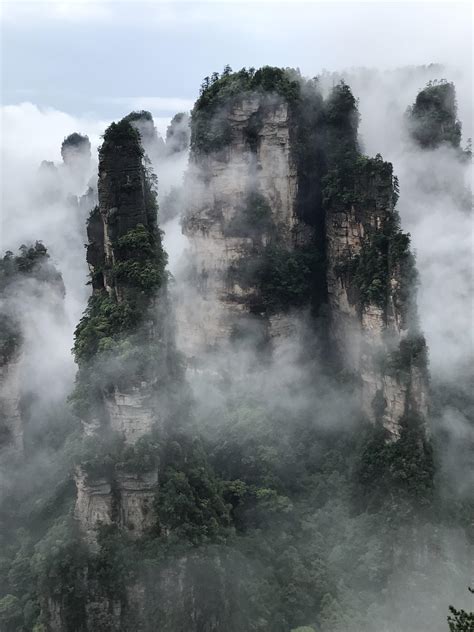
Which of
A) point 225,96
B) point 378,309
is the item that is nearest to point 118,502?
point 378,309

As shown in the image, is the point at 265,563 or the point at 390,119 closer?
the point at 265,563

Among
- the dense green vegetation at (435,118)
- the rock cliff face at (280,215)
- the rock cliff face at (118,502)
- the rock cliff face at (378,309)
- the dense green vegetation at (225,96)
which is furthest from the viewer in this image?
the dense green vegetation at (435,118)

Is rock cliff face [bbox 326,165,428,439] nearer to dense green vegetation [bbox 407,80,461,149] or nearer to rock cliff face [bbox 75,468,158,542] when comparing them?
dense green vegetation [bbox 407,80,461,149]

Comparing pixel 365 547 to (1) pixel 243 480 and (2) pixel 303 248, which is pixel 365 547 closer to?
(1) pixel 243 480

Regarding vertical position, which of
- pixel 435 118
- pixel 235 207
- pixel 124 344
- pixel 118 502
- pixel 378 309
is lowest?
pixel 118 502

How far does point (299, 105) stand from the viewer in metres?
33.1

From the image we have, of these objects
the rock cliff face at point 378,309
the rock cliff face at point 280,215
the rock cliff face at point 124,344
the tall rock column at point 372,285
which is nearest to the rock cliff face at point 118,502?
the rock cliff face at point 124,344

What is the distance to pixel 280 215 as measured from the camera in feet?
111

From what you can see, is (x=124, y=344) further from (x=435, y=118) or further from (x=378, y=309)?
(x=435, y=118)

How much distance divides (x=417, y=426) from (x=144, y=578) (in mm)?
11424

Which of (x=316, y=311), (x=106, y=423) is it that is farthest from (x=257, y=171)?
(x=106, y=423)

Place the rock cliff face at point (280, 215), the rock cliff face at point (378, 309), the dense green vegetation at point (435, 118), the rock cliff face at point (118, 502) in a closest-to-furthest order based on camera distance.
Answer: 1. the rock cliff face at point (118, 502)
2. the rock cliff face at point (378, 309)
3. the rock cliff face at point (280, 215)
4. the dense green vegetation at point (435, 118)

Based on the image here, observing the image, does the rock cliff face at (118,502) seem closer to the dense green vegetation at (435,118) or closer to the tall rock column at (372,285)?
the tall rock column at (372,285)

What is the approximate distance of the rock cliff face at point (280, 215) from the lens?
31.2 meters
